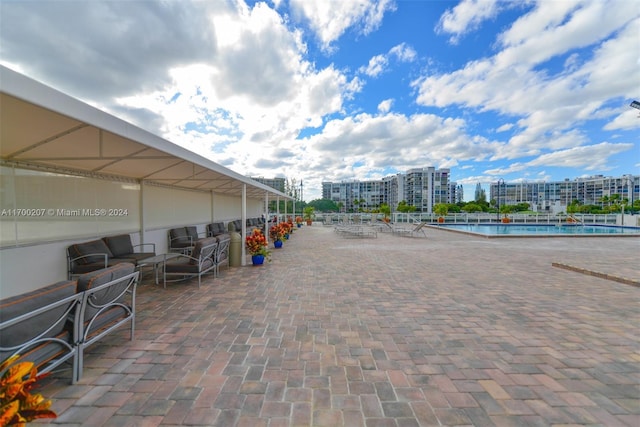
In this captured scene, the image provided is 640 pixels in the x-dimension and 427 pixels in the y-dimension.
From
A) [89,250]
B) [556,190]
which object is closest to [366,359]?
[89,250]

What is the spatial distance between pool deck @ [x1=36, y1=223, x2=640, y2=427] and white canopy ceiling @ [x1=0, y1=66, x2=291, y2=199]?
2.10m

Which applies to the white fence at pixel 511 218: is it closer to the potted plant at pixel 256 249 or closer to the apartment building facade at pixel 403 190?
the potted plant at pixel 256 249

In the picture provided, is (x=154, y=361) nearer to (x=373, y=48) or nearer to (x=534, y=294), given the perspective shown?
(x=534, y=294)

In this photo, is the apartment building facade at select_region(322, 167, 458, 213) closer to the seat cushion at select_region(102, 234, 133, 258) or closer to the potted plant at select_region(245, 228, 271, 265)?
the potted plant at select_region(245, 228, 271, 265)

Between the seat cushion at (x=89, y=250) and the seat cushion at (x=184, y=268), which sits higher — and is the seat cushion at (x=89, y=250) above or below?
above

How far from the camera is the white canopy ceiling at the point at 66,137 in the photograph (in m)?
1.64

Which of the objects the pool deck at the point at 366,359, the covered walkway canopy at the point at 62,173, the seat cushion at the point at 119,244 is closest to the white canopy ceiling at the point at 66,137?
the covered walkway canopy at the point at 62,173

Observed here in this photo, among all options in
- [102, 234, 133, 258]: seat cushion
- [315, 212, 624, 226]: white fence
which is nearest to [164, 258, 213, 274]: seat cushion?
[102, 234, 133, 258]: seat cushion

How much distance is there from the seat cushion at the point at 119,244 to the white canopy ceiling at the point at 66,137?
1343mm

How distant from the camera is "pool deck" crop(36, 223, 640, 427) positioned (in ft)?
5.34

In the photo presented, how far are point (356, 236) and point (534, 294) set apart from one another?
347 inches

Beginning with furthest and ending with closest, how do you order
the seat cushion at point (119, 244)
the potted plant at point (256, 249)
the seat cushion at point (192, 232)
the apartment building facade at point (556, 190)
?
1. the apartment building facade at point (556, 190)
2. the seat cushion at point (192, 232)
3. the potted plant at point (256, 249)
4. the seat cushion at point (119, 244)

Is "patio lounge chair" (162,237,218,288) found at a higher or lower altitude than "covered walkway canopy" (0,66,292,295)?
lower

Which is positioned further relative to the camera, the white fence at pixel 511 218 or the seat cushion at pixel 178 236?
the white fence at pixel 511 218
